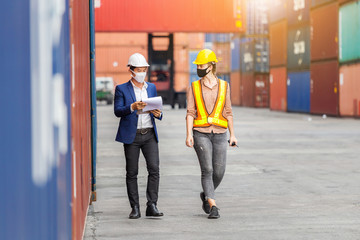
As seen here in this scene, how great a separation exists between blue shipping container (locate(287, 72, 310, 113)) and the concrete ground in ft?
77.2

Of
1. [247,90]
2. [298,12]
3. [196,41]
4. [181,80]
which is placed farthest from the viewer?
[196,41]

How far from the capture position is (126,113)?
735 cm

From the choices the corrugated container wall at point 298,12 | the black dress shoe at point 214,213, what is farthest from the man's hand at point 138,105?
the corrugated container wall at point 298,12

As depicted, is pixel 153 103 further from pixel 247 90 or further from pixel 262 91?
pixel 247 90

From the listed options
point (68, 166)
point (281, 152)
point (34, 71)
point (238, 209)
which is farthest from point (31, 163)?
point (281, 152)

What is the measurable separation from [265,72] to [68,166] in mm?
53438

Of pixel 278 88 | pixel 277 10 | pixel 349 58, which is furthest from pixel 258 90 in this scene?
pixel 349 58

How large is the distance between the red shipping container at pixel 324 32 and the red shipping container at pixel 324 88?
488 mm

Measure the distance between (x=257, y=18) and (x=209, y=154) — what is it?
166 ft

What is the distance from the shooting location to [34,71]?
2832 mm

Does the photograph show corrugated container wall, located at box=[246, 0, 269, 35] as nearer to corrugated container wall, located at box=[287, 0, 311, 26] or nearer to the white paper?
corrugated container wall, located at box=[287, 0, 311, 26]

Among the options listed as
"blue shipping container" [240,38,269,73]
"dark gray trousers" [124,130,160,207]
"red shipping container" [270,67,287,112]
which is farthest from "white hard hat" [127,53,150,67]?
"blue shipping container" [240,38,269,73]

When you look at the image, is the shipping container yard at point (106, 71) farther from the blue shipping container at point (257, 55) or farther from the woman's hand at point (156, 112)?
the woman's hand at point (156, 112)

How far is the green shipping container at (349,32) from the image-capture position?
31.9 m
